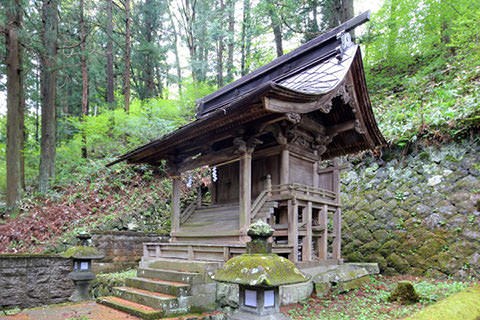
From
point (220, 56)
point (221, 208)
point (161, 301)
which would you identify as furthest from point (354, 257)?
point (220, 56)

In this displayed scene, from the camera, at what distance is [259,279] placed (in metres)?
3.61

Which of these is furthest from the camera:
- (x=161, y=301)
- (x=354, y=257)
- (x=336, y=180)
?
(x=354, y=257)

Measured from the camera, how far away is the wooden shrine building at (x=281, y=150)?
255 inches

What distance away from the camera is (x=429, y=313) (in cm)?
408

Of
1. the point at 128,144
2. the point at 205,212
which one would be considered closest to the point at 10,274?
the point at 205,212

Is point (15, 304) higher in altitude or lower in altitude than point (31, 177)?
lower

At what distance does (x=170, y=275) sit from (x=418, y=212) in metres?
7.28

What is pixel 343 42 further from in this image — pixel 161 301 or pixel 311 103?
pixel 161 301

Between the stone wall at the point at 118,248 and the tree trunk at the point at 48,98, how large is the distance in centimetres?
595

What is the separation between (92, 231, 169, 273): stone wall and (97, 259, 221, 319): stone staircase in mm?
2738

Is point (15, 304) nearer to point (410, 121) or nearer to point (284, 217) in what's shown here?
point (284, 217)

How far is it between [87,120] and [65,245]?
771 cm

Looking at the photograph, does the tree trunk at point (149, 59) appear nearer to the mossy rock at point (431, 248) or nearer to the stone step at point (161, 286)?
the stone step at point (161, 286)

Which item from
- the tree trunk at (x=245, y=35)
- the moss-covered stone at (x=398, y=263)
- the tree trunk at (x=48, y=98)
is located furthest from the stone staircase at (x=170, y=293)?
the tree trunk at (x=245, y=35)
